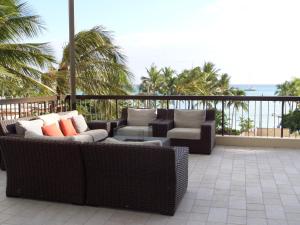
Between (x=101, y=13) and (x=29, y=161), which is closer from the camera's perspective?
(x=29, y=161)

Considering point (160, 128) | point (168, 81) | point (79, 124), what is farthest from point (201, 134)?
point (168, 81)

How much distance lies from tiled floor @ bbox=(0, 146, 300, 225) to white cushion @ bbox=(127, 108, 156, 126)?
187 centimetres

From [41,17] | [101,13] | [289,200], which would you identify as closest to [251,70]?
[101,13]

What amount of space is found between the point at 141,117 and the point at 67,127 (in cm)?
171

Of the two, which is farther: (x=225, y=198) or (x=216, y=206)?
(x=225, y=198)

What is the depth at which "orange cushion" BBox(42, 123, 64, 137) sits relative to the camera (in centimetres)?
465

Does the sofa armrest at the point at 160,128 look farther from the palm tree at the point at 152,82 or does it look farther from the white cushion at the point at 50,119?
the palm tree at the point at 152,82

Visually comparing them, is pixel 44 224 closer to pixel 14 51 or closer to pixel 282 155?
pixel 282 155

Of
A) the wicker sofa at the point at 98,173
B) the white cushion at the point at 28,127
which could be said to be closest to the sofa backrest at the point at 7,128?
the white cushion at the point at 28,127

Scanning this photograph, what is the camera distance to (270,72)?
25859mm

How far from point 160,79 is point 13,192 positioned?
51.1 feet

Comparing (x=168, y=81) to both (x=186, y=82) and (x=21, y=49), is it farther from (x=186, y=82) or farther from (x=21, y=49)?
(x=21, y=49)

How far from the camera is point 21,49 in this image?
23.4 ft

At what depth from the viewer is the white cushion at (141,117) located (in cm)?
655
